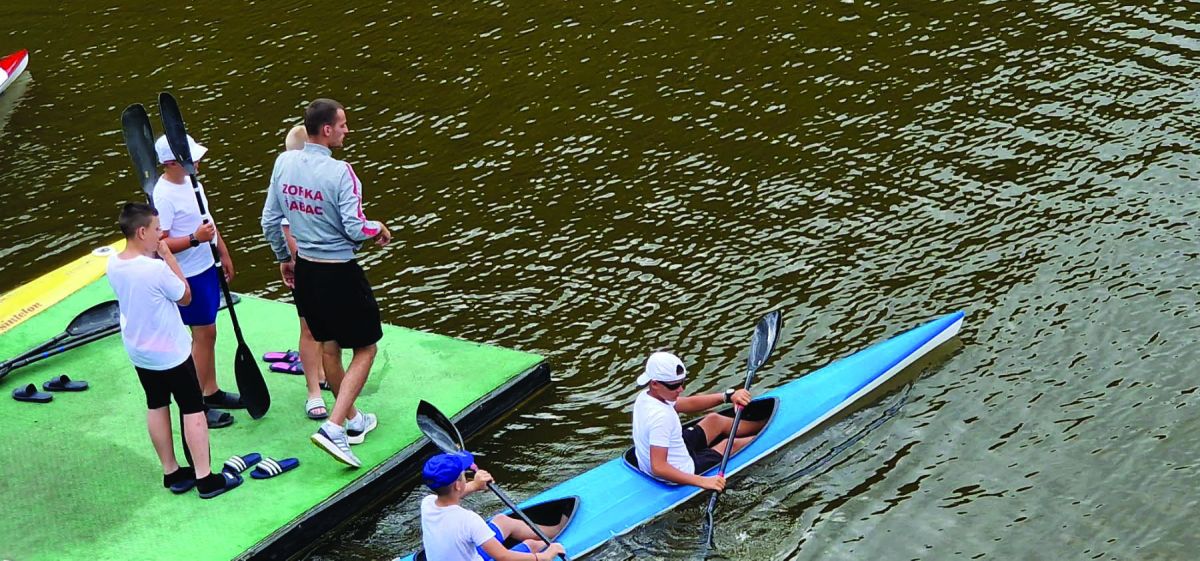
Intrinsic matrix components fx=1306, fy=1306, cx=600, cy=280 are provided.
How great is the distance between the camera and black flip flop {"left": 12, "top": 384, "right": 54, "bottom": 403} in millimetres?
9633

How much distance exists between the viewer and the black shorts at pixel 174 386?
7.91 m

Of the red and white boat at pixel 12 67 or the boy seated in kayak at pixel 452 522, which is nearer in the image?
the boy seated in kayak at pixel 452 522

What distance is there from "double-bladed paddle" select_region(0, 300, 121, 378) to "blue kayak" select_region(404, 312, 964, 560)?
4.05 meters

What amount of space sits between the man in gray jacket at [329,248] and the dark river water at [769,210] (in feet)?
3.24

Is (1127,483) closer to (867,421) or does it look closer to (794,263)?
(867,421)

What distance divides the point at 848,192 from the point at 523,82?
4.79 metres

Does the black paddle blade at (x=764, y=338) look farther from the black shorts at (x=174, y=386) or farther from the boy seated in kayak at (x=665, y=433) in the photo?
the black shorts at (x=174, y=386)

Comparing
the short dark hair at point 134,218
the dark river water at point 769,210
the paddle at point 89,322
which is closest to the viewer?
the short dark hair at point 134,218

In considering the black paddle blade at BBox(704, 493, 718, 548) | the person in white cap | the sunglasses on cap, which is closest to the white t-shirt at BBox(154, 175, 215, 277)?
the person in white cap

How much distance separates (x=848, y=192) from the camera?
12438 mm

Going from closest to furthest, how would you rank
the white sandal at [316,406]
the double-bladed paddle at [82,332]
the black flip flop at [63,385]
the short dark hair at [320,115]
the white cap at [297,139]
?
1. the short dark hair at [320,115]
2. the white cap at [297,139]
3. the white sandal at [316,406]
4. the black flip flop at [63,385]
5. the double-bladed paddle at [82,332]

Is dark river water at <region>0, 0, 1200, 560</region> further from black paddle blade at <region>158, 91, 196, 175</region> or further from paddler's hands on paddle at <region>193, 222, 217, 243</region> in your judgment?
black paddle blade at <region>158, 91, 196, 175</region>

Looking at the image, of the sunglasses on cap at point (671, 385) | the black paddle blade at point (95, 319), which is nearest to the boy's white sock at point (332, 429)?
the sunglasses on cap at point (671, 385)

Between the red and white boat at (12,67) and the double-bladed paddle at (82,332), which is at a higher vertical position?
the red and white boat at (12,67)
